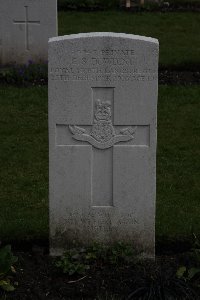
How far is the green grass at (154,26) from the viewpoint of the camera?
47.0 feet

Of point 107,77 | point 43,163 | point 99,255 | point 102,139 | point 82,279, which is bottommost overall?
point 82,279

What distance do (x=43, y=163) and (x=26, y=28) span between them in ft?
14.7

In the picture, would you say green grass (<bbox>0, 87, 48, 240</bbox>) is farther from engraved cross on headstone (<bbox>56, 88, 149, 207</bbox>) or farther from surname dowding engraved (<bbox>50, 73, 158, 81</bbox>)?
surname dowding engraved (<bbox>50, 73, 158, 81</bbox>)

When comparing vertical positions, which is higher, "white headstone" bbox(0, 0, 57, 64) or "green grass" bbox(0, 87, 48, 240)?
"white headstone" bbox(0, 0, 57, 64)

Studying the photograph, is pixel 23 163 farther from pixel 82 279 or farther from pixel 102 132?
pixel 82 279

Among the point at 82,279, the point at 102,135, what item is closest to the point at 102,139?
the point at 102,135

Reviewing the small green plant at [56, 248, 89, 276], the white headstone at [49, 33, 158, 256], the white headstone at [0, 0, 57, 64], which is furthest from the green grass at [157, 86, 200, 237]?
the white headstone at [0, 0, 57, 64]

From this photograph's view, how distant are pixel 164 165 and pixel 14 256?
3039 millimetres

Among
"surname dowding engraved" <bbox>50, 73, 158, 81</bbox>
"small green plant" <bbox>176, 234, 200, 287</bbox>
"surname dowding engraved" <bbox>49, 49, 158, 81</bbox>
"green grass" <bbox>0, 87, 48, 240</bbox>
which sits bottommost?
"small green plant" <bbox>176, 234, 200, 287</bbox>

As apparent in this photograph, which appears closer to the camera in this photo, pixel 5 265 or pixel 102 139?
pixel 5 265

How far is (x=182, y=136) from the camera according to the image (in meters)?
9.59

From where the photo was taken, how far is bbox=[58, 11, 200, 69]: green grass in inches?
564

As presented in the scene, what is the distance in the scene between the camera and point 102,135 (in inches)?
232

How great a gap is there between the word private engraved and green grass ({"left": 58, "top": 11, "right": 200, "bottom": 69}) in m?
7.81
